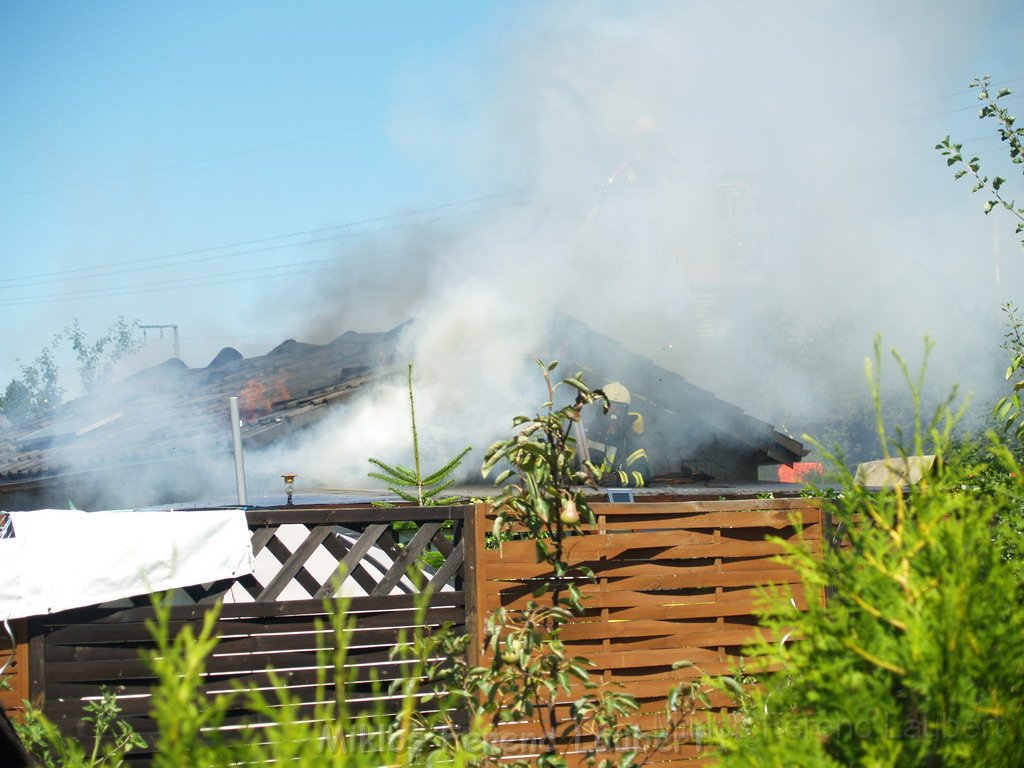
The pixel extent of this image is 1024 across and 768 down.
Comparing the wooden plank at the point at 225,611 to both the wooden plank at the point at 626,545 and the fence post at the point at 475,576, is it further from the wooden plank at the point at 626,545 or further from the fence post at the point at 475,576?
the wooden plank at the point at 626,545

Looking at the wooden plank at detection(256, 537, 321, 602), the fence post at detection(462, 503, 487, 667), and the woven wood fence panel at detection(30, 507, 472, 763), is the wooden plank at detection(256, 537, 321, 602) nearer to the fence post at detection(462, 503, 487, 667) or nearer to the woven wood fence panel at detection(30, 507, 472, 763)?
the woven wood fence panel at detection(30, 507, 472, 763)

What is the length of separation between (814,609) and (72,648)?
13.9 feet

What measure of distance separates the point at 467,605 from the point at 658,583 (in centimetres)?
106

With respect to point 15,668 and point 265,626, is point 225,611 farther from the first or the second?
point 15,668

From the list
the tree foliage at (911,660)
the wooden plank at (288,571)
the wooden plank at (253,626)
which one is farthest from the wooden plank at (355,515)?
the tree foliage at (911,660)

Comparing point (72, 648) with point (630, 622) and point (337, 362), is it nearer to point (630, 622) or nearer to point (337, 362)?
point (630, 622)

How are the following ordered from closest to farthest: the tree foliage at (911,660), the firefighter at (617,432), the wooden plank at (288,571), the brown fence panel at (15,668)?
the tree foliage at (911,660) → the brown fence panel at (15,668) → the wooden plank at (288,571) → the firefighter at (617,432)

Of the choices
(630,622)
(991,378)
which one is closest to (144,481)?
(630,622)

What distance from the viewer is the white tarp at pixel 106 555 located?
15.2ft

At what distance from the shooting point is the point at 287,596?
18.7 feet

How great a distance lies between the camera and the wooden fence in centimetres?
484

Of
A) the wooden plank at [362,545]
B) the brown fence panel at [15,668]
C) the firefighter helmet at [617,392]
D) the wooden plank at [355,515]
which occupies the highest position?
the firefighter helmet at [617,392]

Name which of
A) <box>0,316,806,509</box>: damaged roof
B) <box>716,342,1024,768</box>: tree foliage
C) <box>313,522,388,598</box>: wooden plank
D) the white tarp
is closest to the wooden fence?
<box>313,522,388,598</box>: wooden plank

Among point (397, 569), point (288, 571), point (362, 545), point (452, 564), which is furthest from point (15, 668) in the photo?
point (452, 564)
